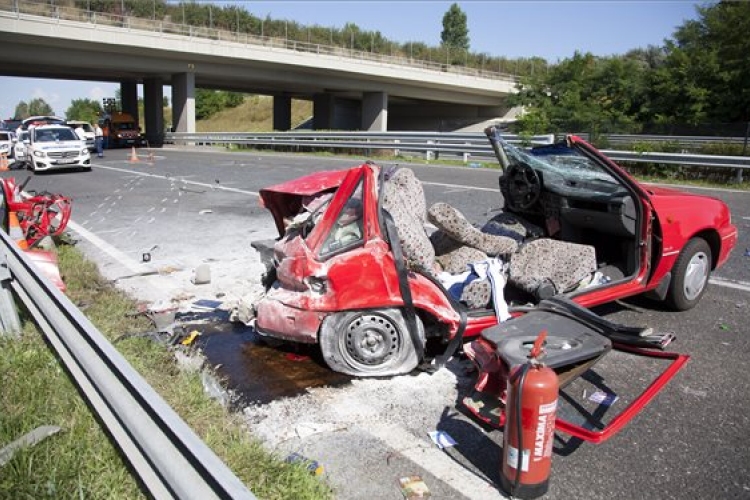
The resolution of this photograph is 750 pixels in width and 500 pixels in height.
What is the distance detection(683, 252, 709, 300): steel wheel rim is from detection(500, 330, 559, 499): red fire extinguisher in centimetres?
320

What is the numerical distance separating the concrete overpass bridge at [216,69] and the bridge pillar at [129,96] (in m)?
0.08

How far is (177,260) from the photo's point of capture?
7.20m

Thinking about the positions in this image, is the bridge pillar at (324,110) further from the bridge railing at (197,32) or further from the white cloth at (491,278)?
the white cloth at (491,278)

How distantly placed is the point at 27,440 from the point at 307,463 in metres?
1.43

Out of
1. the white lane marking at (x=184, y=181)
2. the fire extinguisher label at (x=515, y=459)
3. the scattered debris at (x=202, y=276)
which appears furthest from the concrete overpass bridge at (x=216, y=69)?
the fire extinguisher label at (x=515, y=459)

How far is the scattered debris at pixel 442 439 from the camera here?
3221 mm

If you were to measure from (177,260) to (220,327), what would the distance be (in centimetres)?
244

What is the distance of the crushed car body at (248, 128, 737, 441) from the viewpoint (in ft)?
12.9

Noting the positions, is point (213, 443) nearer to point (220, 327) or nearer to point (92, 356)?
point (92, 356)

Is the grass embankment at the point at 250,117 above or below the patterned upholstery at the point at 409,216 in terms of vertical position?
above

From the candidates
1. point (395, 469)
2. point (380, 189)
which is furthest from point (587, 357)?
point (380, 189)

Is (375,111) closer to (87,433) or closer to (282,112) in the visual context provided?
(282,112)

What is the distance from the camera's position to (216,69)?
131ft

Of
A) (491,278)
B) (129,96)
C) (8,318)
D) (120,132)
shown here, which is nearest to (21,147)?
(120,132)
